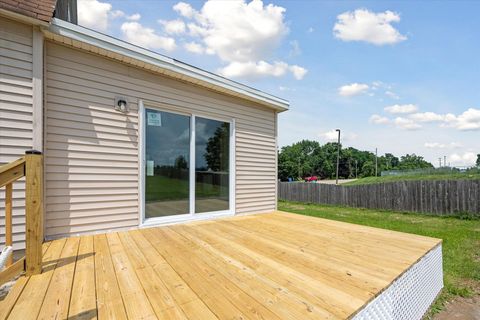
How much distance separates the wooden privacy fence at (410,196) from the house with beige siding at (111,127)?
24.8 feet

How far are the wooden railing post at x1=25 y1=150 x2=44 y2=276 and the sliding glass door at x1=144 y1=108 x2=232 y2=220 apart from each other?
63.7 inches

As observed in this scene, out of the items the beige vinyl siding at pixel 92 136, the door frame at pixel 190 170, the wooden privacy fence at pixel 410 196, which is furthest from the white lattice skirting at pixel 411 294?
the wooden privacy fence at pixel 410 196

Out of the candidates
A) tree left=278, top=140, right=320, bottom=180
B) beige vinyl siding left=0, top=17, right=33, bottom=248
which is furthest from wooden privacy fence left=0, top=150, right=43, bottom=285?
tree left=278, top=140, right=320, bottom=180

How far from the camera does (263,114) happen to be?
16.9 feet

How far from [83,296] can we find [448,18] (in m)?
8.31

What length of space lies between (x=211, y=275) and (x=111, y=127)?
241 cm

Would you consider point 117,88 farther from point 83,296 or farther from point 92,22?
point 92,22

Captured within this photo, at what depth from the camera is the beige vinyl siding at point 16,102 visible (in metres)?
2.41

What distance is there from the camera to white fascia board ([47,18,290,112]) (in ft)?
8.91

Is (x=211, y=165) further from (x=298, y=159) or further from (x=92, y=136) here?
(x=298, y=159)

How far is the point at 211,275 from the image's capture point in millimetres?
1876

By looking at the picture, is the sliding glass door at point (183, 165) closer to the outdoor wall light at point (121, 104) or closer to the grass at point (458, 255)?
the outdoor wall light at point (121, 104)

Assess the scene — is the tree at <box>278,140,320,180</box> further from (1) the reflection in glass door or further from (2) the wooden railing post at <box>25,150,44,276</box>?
(2) the wooden railing post at <box>25,150,44,276</box>

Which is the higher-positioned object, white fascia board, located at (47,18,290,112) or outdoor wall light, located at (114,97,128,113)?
white fascia board, located at (47,18,290,112)
